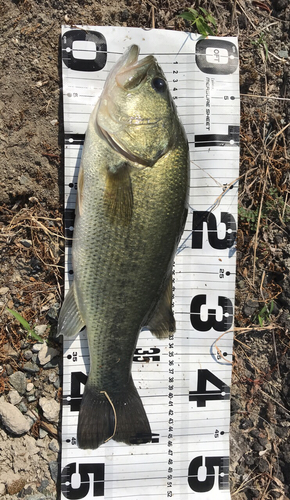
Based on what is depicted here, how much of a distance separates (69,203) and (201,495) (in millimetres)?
2384

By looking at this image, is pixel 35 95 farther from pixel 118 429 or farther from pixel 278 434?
pixel 278 434

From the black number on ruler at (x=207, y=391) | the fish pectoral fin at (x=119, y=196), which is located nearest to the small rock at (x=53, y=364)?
the black number on ruler at (x=207, y=391)

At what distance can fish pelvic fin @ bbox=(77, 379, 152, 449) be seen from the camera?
2.24 meters

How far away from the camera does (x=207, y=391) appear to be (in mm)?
2553

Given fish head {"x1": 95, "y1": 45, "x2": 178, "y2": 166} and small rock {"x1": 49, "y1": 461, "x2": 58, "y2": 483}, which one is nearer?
fish head {"x1": 95, "y1": 45, "x2": 178, "y2": 166}

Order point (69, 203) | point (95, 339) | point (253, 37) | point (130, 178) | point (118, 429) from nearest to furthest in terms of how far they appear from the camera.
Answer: point (130, 178), point (95, 339), point (118, 429), point (69, 203), point (253, 37)

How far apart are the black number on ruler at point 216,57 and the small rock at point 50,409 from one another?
8.95 ft

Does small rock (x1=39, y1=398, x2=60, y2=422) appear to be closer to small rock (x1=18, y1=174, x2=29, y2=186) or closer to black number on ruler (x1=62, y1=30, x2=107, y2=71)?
small rock (x1=18, y1=174, x2=29, y2=186)

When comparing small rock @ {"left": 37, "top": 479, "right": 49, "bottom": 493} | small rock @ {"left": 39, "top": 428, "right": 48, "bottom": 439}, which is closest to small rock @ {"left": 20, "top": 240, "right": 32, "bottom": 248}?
small rock @ {"left": 39, "top": 428, "right": 48, "bottom": 439}

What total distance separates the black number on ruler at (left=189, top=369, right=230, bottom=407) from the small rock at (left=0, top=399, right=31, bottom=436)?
1235mm

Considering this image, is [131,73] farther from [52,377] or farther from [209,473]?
[209,473]

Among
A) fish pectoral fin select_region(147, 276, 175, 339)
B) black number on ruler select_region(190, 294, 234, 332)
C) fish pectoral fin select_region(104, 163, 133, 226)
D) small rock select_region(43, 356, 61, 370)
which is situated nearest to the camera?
fish pectoral fin select_region(104, 163, 133, 226)

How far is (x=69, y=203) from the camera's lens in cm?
243

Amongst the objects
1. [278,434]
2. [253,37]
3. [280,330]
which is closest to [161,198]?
[280,330]
